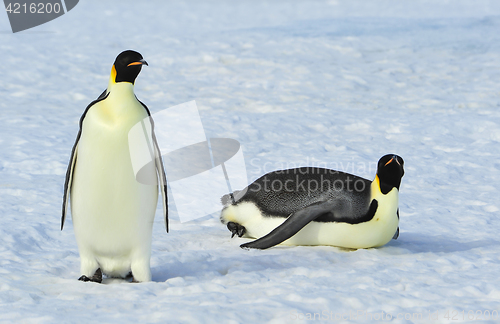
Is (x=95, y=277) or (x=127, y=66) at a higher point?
(x=127, y=66)

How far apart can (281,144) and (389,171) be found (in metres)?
3.30

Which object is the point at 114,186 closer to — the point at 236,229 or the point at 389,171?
the point at 236,229

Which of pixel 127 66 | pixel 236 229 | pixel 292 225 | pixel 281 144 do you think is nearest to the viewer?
pixel 127 66

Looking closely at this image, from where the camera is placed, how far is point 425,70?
10.2 meters

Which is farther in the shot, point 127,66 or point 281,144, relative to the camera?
point 281,144

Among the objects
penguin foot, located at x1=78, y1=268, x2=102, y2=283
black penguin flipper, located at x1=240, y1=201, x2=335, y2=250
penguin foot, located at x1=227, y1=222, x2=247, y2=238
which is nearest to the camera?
penguin foot, located at x1=78, y1=268, x2=102, y2=283

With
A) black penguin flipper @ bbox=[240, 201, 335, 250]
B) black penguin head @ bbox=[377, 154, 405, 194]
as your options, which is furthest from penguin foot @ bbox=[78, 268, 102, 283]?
black penguin head @ bbox=[377, 154, 405, 194]

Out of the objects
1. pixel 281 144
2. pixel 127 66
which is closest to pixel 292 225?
pixel 127 66

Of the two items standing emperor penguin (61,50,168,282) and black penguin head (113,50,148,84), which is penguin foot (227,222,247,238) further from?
black penguin head (113,50,148,84)

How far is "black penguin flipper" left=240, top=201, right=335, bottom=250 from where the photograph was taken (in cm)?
335

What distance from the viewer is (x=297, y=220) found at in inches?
134

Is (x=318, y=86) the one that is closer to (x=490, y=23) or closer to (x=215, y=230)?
(x=215, y=230)

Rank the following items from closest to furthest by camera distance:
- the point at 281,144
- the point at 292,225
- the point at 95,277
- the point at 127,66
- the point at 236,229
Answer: the point at 127,66
the point at 95,277
the point at 292,225
the point at 236,229
the point at 281,144

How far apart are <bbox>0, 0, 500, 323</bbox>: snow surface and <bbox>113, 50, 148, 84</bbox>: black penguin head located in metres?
1.00
